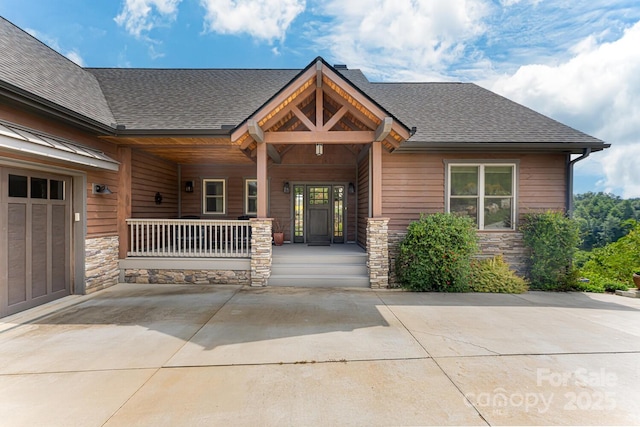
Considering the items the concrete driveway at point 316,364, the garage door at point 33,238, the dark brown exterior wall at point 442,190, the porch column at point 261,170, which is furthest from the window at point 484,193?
the garage door at point 33,238

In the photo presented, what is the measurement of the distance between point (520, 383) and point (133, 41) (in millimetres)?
33894

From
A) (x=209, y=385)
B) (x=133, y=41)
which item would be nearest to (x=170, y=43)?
(x=133, y=41)

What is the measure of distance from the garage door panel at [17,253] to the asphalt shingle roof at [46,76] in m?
1.89

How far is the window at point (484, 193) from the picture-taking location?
6.89 metres

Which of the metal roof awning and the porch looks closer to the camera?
the metal roof awning

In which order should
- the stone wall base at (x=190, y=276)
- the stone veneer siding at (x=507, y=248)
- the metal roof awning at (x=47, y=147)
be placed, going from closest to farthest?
the metal roof awning at (x=47, y=147) < the stone wall base at (x=190, y=276) < the stone veneer siding at (x=507, y=248)

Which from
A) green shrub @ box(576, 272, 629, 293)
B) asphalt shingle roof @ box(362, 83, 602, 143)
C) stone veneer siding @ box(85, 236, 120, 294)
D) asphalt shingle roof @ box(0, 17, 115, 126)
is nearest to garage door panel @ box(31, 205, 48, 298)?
stone veneer siding @ box(85, 236, 120, 294)

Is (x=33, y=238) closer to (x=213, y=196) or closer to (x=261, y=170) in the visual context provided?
(x=261, y=170)

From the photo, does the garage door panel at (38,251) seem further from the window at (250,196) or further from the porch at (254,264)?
the window at (250,196)

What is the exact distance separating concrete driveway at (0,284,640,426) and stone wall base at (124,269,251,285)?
52.2 inches

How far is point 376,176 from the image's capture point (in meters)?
6.10

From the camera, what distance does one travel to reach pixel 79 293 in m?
5.62

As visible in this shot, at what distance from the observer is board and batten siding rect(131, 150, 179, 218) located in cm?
708

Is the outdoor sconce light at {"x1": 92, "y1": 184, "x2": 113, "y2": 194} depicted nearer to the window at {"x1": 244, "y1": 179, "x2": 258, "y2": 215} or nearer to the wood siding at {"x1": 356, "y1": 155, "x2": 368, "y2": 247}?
the window at {"x1": 244, "y1": 179, "x2": 258, "y2": 215}
